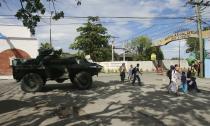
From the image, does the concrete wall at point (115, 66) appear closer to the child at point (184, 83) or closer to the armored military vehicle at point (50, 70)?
the armored military vehicle at point (50, 70)

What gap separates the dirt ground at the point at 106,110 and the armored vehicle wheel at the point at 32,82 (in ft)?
3.75

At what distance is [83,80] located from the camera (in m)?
21.8

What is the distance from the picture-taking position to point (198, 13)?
34781mm

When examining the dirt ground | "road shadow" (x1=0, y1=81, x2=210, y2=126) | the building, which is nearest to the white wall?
the building

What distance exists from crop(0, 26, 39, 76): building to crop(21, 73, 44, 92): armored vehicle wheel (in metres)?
16.4

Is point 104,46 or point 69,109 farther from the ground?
point 104,46

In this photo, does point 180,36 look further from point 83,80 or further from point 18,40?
point 83,80

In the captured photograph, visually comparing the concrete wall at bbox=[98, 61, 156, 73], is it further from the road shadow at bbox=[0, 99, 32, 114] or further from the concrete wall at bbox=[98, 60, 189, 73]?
the road shadow at bbox=[0, 99, 32, 114]

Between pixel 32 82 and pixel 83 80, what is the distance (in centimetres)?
287

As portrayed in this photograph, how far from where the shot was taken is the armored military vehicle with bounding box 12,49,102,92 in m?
20.8

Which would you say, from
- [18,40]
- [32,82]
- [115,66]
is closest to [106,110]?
[32,82]

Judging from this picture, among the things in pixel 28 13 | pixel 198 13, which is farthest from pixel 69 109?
pixel 198 13

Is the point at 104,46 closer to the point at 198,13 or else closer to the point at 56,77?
the point at 198,13

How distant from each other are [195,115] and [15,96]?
30.5ft
